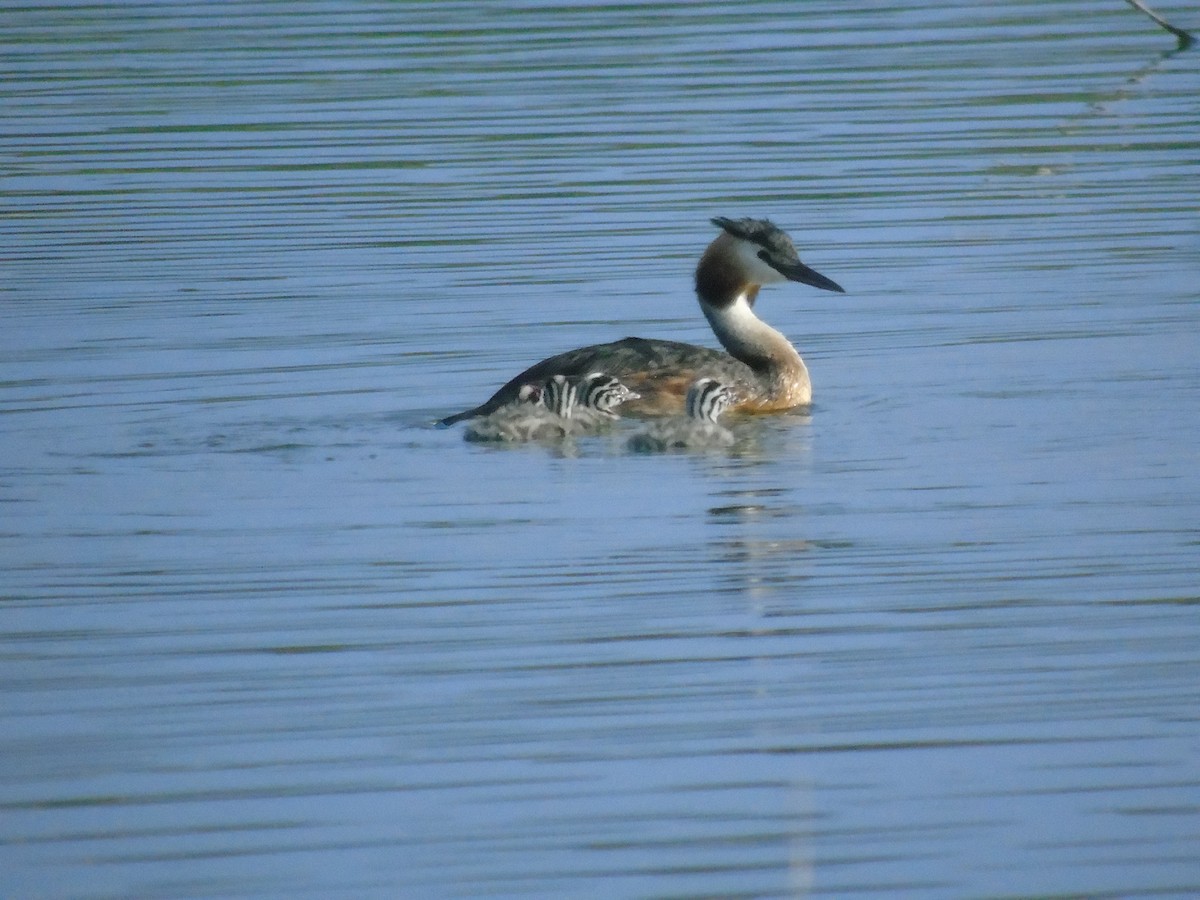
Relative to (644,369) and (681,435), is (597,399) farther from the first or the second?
(681,435)

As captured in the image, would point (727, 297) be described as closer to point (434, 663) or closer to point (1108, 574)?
point (1108, 574)

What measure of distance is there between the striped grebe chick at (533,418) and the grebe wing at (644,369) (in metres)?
0.13

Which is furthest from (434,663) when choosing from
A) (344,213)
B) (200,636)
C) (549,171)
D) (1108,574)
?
(549,171)

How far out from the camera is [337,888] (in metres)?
4.79

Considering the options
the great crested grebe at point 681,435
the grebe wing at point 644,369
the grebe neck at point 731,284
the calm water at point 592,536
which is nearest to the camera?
the calm water at point 592,536

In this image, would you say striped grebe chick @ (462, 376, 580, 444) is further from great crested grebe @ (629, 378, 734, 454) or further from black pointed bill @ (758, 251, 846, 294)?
black pointed bill @ (758, 251, 846, 294)

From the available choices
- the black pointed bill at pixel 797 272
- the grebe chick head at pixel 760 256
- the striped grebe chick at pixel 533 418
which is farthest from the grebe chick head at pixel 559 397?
the black pointed bill at pixel 797 272

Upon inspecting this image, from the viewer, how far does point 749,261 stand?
35.9ft

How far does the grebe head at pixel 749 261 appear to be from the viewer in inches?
424

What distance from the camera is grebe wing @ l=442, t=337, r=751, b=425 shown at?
31.9 feet

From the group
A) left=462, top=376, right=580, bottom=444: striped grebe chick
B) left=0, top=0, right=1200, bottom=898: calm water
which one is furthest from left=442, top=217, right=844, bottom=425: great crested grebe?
left=0, top=0, right=1200, bottom=898: calm water

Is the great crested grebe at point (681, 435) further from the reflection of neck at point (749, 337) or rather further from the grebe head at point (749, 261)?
the grebe head at point (749, 261)

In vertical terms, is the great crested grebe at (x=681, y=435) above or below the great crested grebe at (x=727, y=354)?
below

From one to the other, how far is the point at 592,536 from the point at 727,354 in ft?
10.1
